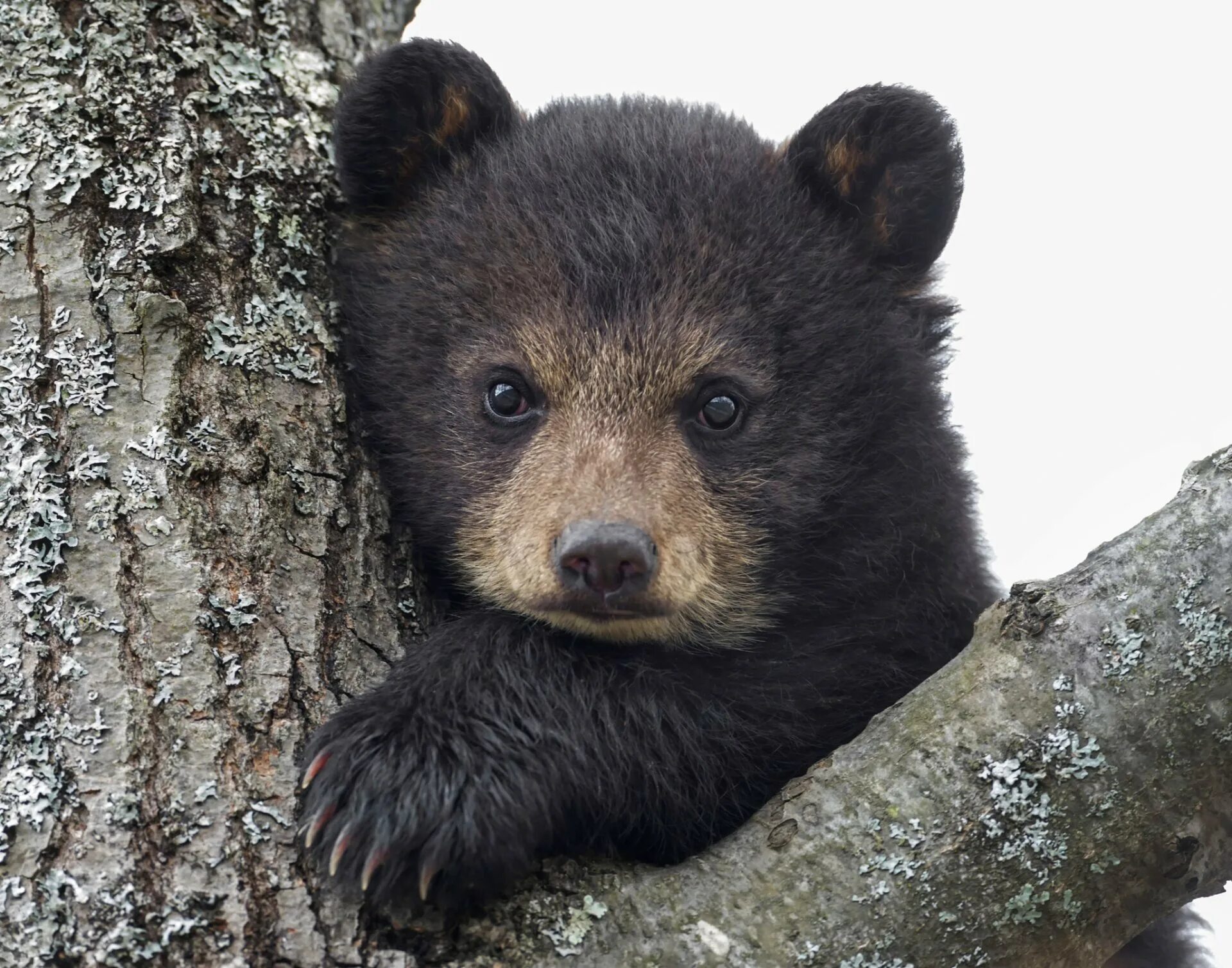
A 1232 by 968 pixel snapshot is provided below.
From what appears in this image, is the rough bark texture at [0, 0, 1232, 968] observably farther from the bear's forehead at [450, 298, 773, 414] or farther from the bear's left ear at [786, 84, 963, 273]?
the bear's left ear at [786, 84, 963, 273]

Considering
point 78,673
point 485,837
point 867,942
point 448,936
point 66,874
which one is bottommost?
point 867,942

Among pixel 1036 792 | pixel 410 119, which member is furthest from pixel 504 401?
pixel 1036 792

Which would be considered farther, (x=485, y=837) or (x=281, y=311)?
(x=281, y=311)

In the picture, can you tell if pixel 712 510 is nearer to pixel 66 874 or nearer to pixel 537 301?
pixel 537 301

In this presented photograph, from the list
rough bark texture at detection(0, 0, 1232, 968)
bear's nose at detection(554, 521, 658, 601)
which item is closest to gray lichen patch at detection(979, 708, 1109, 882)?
rough bark texture at detection(0, 0, 1232, 968)

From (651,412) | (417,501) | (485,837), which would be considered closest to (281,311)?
(417,501)
